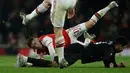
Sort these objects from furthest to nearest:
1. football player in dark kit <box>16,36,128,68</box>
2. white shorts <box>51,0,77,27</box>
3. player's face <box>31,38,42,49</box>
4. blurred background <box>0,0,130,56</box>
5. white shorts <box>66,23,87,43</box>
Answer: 1. blurred background <box>0,0,130,56</box>
2. white shorts <box>66,23,87,43</box>
3. player's face <box>31,38,42,49</box>
4. football player in dark kit <box>16,36,128,68</box>
5. white shorts <box>51,0,77,27</box>

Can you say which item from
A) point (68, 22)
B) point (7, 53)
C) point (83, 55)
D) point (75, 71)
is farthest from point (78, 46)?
point (7, 53)

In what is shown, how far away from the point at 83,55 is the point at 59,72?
1205 mm

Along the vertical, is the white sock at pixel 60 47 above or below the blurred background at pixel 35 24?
below

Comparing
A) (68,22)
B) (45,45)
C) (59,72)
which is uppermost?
(68,22)

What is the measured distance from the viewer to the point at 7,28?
64.6 feet

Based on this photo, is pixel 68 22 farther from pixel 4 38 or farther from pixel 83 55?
pixel 83 55

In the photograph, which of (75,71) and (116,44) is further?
(116,44)

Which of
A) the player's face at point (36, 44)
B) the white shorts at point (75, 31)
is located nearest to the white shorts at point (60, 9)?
the player's face at point (36, 44)

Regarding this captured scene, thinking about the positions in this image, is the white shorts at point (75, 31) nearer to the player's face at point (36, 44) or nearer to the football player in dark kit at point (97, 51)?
the player's face at point (36, 44)

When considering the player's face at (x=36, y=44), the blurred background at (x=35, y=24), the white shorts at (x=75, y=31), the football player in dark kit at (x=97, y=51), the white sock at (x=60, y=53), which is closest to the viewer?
the white sock at (x=60, y=53)

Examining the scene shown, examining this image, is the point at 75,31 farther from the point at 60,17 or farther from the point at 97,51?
the point at 60,17

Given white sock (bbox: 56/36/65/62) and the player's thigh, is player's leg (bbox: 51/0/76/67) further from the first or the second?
the player's thigh

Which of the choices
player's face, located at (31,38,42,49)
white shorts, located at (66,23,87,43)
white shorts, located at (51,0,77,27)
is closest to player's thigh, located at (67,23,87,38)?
white shorts, located at (66,23,87,43)

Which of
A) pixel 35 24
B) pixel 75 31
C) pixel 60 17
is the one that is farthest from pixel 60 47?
pixel 35 24
